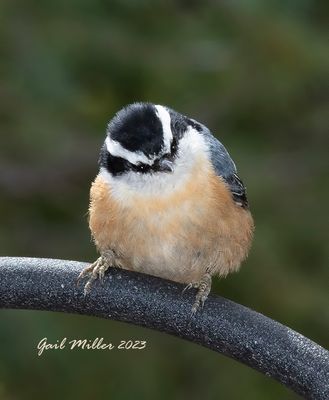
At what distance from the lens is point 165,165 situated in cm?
424

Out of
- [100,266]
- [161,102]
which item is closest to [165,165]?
[100,266]

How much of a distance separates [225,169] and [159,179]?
46cm

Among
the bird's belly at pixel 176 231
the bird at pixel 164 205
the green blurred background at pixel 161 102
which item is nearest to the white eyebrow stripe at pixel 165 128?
the bird at pixel 164 205

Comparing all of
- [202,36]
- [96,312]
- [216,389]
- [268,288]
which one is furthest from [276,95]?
[96,312]

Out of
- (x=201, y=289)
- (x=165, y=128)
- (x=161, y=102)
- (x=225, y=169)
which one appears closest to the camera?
(x=201, y=289)

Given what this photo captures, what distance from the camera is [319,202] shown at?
5.82 meters

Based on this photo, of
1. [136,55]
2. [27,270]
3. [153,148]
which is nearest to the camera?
[27,270]

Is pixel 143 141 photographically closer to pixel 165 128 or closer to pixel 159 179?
pixel 165 128

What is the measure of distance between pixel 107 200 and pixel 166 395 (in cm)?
144

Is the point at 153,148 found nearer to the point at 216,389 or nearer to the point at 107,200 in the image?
the point at 107,200
